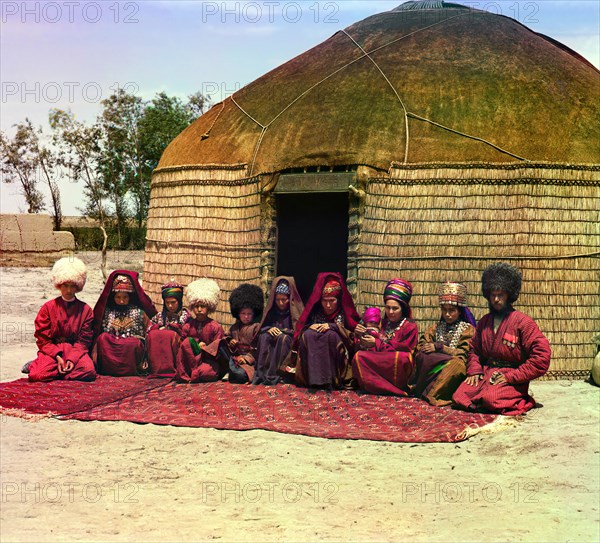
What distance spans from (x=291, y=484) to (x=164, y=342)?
9.64 ft

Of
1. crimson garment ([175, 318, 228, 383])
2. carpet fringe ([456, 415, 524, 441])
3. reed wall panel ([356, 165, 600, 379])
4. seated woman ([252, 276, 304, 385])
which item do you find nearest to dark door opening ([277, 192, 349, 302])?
reed wall panel ([356, 165, 600, 379])

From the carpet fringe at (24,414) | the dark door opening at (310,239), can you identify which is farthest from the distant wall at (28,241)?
the carpet fringe at (24,414)

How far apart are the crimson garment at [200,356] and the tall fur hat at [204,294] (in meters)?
0.18

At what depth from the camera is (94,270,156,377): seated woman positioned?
26.4ft

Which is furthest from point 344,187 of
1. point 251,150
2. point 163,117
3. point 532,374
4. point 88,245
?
point 88,245

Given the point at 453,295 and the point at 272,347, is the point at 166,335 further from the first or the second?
the point at 453,295

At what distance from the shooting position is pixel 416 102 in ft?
30.6

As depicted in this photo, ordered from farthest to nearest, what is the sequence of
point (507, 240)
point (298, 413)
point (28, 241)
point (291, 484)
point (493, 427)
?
point (28, 241), point (507, 240), point (298, 413), point (493, 427), point (291, 484)

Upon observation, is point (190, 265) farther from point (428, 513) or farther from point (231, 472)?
point (428, 513)

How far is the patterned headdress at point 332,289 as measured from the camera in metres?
7.82

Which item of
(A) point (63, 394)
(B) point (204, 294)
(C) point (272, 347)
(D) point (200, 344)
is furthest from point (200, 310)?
(A) point (63, 394)

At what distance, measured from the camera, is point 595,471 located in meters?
5.58

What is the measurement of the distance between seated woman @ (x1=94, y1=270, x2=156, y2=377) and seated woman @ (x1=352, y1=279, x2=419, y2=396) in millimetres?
1995

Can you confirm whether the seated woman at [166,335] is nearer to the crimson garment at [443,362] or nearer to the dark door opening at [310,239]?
the crimson garment at [443,362]
